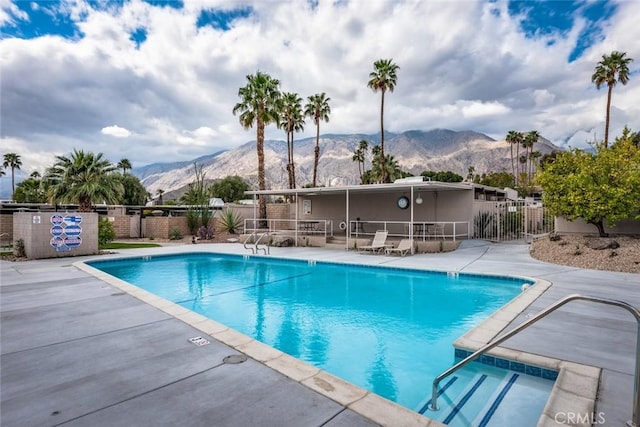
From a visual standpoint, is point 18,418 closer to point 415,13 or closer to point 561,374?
point 561,374

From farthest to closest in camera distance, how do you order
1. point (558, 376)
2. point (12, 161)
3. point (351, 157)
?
point (351, 157) < point (12, 161) < point (558, 376)

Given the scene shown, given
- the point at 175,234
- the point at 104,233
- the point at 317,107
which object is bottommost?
the point at 175,234

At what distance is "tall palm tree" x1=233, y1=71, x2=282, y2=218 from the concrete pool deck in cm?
1557

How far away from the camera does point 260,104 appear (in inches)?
811

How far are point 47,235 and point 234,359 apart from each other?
12.1 meters

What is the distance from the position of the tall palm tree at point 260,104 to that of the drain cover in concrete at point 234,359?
17079 millimetres

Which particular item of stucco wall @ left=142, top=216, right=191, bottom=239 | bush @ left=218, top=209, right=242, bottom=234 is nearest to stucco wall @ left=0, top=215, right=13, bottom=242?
stucco wall @ left=142, top=216, right=191, bottom=239

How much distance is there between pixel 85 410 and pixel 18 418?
457mm

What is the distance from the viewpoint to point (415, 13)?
50.9ft

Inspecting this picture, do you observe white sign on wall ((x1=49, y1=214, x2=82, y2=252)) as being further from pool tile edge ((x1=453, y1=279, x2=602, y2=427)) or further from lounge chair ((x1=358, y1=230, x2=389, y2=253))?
pool tile edge ((x1=453, y1=279, x2=602, y2=427))

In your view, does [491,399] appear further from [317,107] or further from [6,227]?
[317,107]

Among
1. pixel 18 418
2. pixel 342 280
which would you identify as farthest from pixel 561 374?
pixel 342 280

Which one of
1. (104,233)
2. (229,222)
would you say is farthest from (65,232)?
(229,222)

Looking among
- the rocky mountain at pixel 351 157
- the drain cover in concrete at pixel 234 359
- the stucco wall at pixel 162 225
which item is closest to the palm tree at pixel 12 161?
the stucco wall at pixel 162 225
